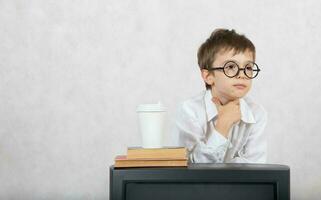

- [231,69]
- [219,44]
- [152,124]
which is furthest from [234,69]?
[152,124]

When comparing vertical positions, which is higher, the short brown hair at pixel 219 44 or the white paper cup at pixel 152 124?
the short brown hair at pixel 219 44

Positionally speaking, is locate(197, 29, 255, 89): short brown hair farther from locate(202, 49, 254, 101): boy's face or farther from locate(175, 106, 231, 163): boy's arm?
locate(175, 106, 231, 163): boy's arm

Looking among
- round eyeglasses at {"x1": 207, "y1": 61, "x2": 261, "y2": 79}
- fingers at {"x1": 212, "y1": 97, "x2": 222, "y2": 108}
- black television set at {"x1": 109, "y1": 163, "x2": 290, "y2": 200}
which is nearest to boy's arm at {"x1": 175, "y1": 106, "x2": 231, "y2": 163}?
fingers at {"x1": 212, "y1": 97, "x2": 222, "y2": 108}

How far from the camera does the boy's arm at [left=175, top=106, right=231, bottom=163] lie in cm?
196

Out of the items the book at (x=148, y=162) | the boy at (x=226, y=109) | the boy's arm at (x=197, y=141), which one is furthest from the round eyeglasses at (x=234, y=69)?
the book at (x=148, y=162)

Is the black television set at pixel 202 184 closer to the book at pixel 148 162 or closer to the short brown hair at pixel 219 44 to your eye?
the book at pixel 148 162

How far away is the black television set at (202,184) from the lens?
58.6 inches

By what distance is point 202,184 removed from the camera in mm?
1495

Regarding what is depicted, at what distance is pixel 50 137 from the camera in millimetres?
2043

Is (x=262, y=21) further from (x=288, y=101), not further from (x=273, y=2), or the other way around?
(x=288, y=101)

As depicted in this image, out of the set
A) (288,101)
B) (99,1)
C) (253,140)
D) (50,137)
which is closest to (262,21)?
(288,101)

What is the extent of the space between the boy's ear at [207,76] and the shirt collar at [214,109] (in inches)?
1.4

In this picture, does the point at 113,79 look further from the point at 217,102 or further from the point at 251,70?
the point at 251,70

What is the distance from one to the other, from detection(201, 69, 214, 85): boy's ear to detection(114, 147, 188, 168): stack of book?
46 cm
